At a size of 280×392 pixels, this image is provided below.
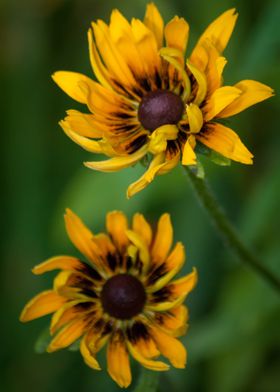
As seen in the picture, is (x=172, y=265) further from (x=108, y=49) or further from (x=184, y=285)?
(x=108, y=49)

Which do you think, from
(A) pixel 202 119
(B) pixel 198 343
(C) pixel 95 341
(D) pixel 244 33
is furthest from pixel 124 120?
(D) pixel 244 33

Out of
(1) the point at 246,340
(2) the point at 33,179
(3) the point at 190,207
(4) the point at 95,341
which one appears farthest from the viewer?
(2) the point at 33,179

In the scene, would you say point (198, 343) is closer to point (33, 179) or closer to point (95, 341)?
point (95, 341)

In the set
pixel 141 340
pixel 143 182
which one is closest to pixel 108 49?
pixel 143 182

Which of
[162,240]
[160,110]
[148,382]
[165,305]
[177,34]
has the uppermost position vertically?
[177,34]

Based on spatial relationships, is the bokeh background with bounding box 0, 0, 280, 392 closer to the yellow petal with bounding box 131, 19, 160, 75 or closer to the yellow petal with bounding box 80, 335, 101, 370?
the yellow petal with bounding box 80, 335, 101, 370
